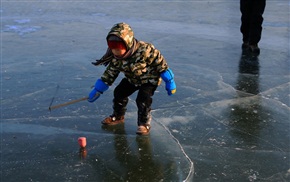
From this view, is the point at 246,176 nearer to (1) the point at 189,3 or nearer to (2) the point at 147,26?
(2) the point at 147,26

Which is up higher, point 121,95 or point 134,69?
point 134,69

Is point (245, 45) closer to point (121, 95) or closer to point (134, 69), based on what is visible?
point (121, 95)

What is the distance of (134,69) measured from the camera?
12.4ft

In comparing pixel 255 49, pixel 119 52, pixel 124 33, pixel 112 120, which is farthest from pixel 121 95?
pixel 255 49

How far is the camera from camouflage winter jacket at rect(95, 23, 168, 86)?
361 centimetres

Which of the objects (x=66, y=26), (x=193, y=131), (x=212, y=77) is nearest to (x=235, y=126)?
(x=193, y=131)

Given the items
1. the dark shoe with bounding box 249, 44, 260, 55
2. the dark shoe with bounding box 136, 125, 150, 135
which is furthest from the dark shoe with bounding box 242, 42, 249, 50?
the dark shoe with bounding box 136, 125, 150, 135

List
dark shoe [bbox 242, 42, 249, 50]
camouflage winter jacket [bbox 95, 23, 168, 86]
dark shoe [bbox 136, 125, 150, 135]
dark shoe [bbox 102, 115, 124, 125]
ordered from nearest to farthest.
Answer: camouflage winter jacket [bbox 95, 23, 168, 86], dark shoe [bbox 136, 125, 150, 135], dark shoe [bbox 102, 115, 124, 125], dark shoe [bbox 242, 42, 249, 50]

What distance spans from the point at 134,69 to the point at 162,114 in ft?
2.31

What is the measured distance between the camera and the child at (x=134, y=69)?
11.9 feet

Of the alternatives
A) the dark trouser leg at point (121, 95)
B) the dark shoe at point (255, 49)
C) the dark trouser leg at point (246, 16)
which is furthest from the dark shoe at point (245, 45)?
the dark trouser leg at point (121, 95)

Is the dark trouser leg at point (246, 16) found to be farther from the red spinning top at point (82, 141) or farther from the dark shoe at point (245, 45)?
the red spinning top at point (82, 141)

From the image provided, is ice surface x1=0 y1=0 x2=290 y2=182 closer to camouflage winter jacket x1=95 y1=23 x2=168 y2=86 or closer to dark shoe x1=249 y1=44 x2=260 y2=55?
dark shoe x1=249 y1=44 x2=260 y2=55

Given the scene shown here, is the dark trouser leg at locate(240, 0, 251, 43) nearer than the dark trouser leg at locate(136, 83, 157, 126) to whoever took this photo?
No
